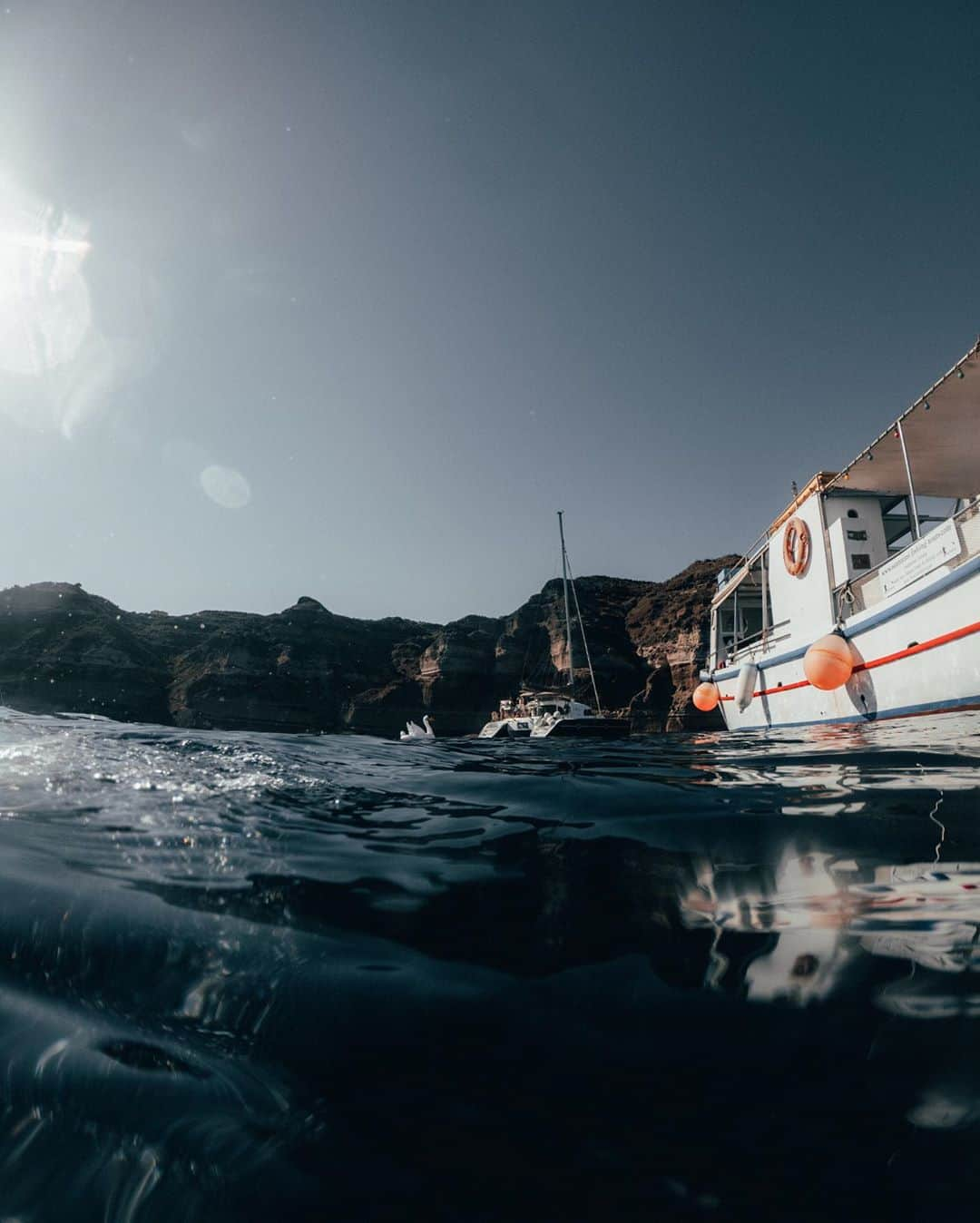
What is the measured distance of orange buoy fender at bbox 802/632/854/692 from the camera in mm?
10492

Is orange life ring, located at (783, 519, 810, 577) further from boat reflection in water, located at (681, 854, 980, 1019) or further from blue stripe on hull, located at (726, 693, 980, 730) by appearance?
boat reflection in water, located at (681, 854, 980, 1019)

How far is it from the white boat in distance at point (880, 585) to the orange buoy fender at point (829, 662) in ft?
0.08

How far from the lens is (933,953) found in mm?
1503

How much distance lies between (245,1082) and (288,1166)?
224 millimetres

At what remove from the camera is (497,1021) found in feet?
4.31

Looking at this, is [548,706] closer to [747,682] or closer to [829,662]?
[747,682]

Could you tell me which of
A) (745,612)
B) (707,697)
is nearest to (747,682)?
(707,697)

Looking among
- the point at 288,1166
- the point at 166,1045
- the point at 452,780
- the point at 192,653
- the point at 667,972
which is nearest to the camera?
the point at 288,1166

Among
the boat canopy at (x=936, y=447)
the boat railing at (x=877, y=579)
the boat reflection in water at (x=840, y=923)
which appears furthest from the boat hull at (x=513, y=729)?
the boat reflection in water at (x=840, y=923)

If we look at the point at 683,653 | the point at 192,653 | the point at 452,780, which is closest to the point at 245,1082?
the point at 452,780

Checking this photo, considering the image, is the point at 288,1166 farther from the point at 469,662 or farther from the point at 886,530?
the point at 469,662

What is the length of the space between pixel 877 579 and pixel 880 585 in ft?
1.11

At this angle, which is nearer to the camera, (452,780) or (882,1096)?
(882,1096)

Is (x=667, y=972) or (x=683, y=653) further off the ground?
(x=683, y=653)
